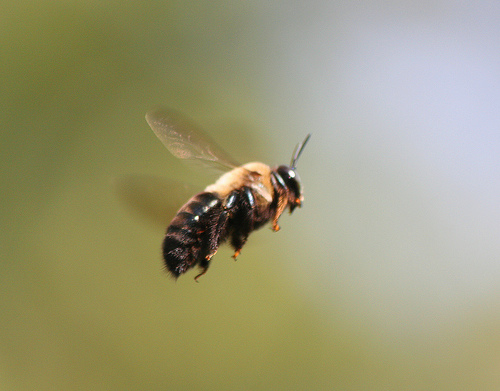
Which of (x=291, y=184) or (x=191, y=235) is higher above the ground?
(x=291, y=184)

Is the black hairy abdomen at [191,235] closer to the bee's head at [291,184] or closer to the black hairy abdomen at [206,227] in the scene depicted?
the black hairy abdomen at [206,227]

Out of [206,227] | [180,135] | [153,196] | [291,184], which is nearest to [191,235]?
[206,227]

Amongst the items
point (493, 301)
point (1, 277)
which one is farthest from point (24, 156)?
point (493, 301)

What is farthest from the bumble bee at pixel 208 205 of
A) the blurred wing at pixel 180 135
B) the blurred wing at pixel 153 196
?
the blurred wing at pixel 153 196

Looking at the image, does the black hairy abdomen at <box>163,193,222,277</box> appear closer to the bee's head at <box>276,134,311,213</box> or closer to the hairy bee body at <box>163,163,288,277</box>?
the hairy bee body at <box>163,163,288,277</box>

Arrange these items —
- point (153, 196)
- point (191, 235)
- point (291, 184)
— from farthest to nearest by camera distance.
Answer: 1. point (291, 184)
2. point (153, 196)
3. point (191, 235)

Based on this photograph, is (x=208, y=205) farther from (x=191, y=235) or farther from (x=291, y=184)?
(x=291, y=184)

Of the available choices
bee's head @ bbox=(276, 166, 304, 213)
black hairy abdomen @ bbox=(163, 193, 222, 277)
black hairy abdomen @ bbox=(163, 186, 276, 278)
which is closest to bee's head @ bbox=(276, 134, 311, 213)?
bee's head @ bbox=(276, 166, 304, 213)

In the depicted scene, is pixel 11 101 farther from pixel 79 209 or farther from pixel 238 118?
pixel 238 118
